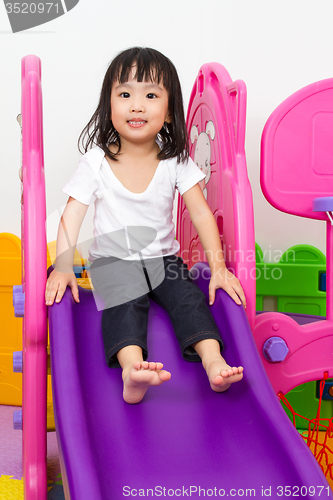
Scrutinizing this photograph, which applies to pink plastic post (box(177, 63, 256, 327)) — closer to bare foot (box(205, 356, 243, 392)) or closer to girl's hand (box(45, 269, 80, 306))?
bare foot (box(205, 356, 243, 392))

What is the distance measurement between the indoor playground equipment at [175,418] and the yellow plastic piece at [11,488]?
22 centimetres

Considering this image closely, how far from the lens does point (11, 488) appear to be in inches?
39.6

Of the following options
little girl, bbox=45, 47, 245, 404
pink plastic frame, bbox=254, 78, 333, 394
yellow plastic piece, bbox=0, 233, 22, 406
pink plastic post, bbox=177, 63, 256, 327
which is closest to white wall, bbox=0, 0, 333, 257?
yellow plastic piece, bbox=0, 233, 22, 406

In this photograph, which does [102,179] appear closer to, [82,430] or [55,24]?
[82,430]

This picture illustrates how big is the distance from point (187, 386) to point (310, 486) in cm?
25

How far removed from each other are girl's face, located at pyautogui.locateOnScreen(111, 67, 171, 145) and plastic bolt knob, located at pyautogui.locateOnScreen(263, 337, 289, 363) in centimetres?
53

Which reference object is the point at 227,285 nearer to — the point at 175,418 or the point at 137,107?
the point at 175,418

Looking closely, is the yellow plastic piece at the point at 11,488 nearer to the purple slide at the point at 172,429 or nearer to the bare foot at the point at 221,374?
the purple slide at the point at 172,429

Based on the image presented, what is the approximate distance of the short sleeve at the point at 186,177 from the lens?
1034mm

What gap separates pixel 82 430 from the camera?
68 centimetres

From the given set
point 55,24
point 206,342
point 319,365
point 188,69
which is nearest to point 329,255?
point 319,365

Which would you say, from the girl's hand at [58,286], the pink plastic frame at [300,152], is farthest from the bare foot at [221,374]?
the pink plastic frame at [300,152]

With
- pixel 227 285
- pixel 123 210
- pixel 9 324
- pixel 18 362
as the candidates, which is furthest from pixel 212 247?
pixel 9 324

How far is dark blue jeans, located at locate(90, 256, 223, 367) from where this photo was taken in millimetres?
817
